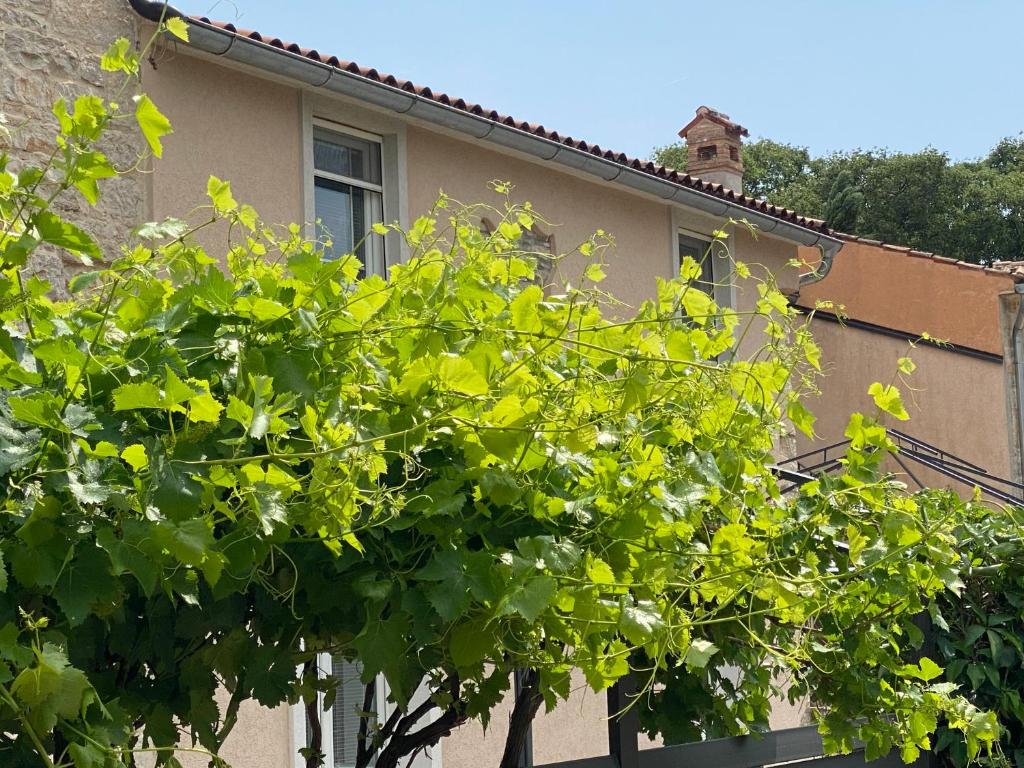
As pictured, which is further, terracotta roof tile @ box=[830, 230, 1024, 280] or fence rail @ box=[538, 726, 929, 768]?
terracotta roof tile @ box=[830, 230, 1024, 280]

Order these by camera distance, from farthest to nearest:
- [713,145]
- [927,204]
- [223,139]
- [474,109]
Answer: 1. [927,204]
2. [713,145]
3. [474,109]
4. [223,139]

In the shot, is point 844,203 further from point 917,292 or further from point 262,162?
point 262,162

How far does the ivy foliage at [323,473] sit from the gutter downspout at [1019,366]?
52.2 ft

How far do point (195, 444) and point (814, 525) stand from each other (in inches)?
72.9

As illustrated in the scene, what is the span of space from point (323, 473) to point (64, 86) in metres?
6.05

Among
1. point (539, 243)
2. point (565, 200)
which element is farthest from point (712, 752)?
point (565, 200)

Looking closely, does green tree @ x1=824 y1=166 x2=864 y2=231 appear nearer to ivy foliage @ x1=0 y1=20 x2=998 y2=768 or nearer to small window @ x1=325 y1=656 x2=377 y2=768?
small window @ x1=325 y1=656 x2=377 y2=768

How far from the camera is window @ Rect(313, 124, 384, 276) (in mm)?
8773

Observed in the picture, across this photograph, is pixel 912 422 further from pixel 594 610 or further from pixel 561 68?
pixel 594 610

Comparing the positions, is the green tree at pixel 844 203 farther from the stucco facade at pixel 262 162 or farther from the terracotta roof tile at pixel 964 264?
the stucco facade at pixel 262 162

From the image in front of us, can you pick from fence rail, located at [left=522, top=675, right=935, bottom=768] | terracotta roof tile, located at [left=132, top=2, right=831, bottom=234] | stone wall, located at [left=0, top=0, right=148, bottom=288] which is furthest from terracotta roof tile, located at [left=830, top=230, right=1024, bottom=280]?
fence rail, located at [left=522, top=675, right=935, bottom=768]

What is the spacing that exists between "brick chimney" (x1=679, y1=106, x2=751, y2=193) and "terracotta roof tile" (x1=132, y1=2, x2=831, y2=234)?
4457mm

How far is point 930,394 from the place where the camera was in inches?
725

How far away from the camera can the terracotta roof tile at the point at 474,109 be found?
777 cm
